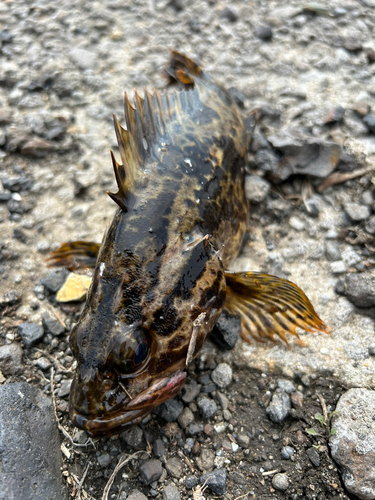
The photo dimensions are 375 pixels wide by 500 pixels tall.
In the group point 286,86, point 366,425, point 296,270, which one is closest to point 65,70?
point 286,86

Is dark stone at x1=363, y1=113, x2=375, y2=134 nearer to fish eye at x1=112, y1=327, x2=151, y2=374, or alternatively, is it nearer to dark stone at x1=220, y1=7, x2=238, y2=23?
dark stone at x1=220, y1=7, x2=238, y2=23

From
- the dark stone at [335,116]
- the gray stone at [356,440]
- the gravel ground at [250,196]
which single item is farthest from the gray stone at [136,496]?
the dark stone at [335,116]

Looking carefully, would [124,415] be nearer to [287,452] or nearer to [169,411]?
[169,411]

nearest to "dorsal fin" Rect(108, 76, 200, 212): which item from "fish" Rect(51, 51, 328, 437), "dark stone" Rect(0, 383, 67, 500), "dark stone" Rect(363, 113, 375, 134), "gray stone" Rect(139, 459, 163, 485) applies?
"fish" Rect(51, 51, 328, 437)

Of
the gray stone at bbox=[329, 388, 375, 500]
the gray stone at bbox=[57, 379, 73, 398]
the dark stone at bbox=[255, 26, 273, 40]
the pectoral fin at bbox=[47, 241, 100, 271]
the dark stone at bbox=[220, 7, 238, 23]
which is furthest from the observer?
the dark stone at bbox=[220, 7, 238, 23]

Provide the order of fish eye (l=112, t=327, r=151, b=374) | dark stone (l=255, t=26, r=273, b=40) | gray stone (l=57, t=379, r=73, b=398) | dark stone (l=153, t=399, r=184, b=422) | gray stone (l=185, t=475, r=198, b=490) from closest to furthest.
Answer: fish eye (l=112, t=327, r=151, b=374)
gray stone (l=185, t=475, r=198, b=490)
dark stone (l=153, t=399, r=184, b=422)
gray stone (l=57, t=379, r=73, b=398)
dark stone (l=255, t=26, r=273, b=40)

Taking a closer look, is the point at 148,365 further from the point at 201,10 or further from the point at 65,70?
the point at 201,10
